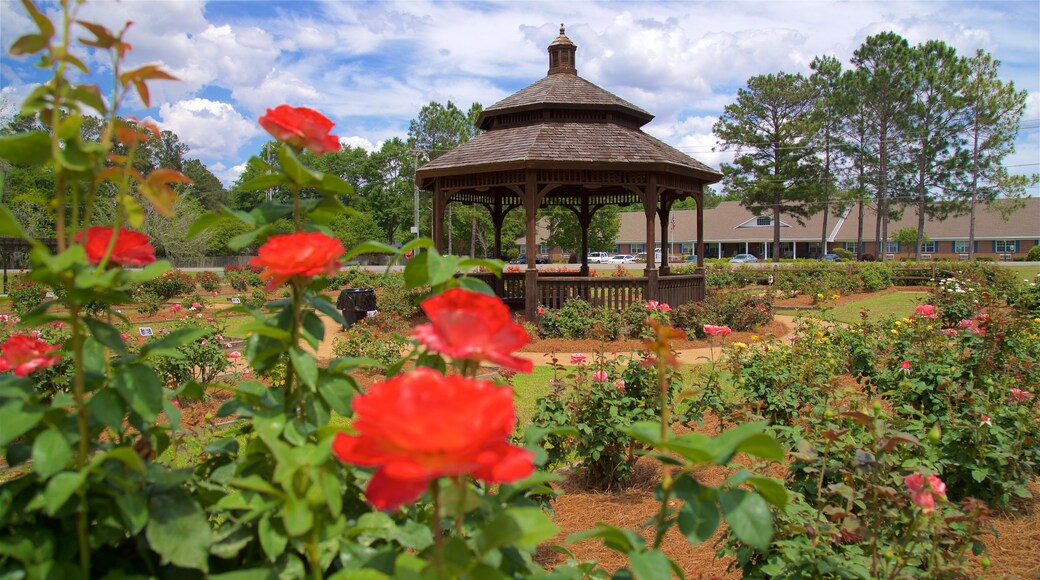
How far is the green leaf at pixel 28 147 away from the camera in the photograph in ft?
3.74

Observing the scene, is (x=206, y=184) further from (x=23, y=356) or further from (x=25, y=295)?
(x=23, y=356)

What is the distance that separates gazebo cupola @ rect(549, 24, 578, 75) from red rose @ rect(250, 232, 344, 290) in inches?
654

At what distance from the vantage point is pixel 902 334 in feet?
21.3

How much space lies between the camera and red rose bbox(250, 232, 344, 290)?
1.26m

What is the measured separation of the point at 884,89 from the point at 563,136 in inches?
1556

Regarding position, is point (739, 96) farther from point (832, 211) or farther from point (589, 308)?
point (589, 308)

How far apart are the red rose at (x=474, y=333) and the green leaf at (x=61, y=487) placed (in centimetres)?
59

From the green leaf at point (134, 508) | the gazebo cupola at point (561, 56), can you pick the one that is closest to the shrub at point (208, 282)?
the gazebo cupola at point (561, 56)

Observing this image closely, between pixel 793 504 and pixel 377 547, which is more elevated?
pixel 377 547

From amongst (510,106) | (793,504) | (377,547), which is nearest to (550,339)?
(510,106)

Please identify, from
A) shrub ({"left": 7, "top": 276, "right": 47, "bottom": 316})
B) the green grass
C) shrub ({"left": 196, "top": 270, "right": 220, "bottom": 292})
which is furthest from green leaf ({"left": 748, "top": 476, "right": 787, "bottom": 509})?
shrub ({"left": 196, "top": 270, "right": 220, "bottom": 292})

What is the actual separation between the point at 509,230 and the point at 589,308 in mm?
38343

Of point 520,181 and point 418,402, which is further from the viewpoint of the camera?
point 520,181

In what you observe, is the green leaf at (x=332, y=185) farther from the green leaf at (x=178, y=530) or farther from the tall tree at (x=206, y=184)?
the tall tree at (x=206, y=184)
